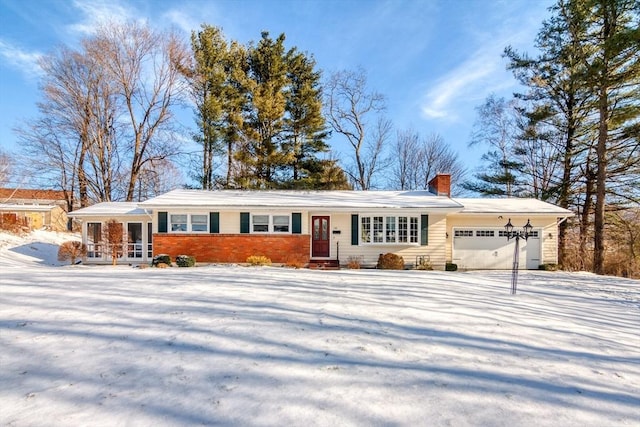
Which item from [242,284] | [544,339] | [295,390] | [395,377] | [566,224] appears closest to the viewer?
[295,390]

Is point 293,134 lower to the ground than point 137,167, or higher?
higher

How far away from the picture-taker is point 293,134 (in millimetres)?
23344

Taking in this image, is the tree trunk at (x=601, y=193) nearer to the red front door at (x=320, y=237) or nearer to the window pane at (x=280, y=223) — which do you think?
the red front door at (x=320, y=237)

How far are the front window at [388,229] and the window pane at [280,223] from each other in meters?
3.30

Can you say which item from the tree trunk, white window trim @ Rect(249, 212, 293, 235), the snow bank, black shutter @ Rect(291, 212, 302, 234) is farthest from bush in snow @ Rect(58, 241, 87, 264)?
the tree trunk

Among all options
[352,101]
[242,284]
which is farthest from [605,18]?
[242,284]

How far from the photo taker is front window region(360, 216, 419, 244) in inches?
560

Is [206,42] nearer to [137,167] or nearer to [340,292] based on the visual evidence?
[137,167]

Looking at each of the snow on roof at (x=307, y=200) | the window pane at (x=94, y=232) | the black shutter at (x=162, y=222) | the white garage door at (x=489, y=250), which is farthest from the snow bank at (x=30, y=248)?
the white garage door at (x=489, y=250)

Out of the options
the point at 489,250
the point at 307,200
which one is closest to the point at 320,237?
the point at 307,200

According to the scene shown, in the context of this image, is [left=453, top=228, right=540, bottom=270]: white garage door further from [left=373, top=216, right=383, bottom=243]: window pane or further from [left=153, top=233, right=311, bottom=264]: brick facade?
[left=153, top=233, right=311, bottom=264]: brick facade

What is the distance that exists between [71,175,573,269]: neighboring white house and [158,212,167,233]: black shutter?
4 centimetres

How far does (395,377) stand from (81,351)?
308cm

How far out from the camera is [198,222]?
1414cm
